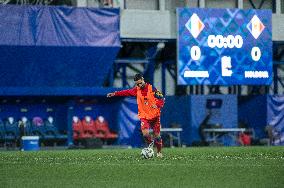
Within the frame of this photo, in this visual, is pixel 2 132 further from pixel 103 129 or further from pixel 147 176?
pixel 147 176

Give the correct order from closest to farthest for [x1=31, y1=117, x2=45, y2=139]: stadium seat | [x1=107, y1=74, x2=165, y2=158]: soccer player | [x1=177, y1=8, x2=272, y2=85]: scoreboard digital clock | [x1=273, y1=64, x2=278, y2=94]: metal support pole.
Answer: [x1=107, y1=74, x2=165, y2=158]: soccer player, [x1=31, y1=117, x2=45, y2=139]: stadium seat, [x1=177, y1=8, x2=272, y2=85]: scoreboard digital clock, [x1=273, y1=64, x2=278, y2=94]: metal support pole

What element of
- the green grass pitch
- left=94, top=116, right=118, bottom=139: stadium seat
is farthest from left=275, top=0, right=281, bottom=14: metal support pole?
the green grass pitch

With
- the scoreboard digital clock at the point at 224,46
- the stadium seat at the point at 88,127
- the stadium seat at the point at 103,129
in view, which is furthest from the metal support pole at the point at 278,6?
the stadium seat at the point at 88,127

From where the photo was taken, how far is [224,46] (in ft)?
154

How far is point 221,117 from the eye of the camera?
47375 millimetres

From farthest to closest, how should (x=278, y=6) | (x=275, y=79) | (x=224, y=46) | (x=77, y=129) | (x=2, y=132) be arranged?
1. (x=275, y=79)
2. (x=278, y=6)
3. (x=224, y=46)
4. (x=77, y=129)
5. (x=2, y=132)

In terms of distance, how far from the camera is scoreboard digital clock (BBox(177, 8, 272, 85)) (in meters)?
46.2

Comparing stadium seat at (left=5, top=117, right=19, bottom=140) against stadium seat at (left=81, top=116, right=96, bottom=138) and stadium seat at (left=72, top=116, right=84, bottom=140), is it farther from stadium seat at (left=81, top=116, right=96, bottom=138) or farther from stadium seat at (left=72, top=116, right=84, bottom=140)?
stadium seat at (left=81, top=116, right=96, bottom=138)

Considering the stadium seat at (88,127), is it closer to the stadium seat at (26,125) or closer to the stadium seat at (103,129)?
the stadium seat at (103,129)

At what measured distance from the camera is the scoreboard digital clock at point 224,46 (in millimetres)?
46156

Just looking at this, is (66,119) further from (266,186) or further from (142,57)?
(266,186)

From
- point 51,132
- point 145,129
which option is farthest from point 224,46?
point 145,129

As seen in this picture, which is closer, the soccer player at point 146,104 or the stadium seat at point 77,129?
the soccer player at point 146,104

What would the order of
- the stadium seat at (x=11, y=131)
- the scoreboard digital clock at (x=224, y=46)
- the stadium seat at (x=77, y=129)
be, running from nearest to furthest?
the stadium seat at (x=11, y=131), the stadium seat at (x=77, y=129), the scoreboard digital clock at (x=224, y=46)
